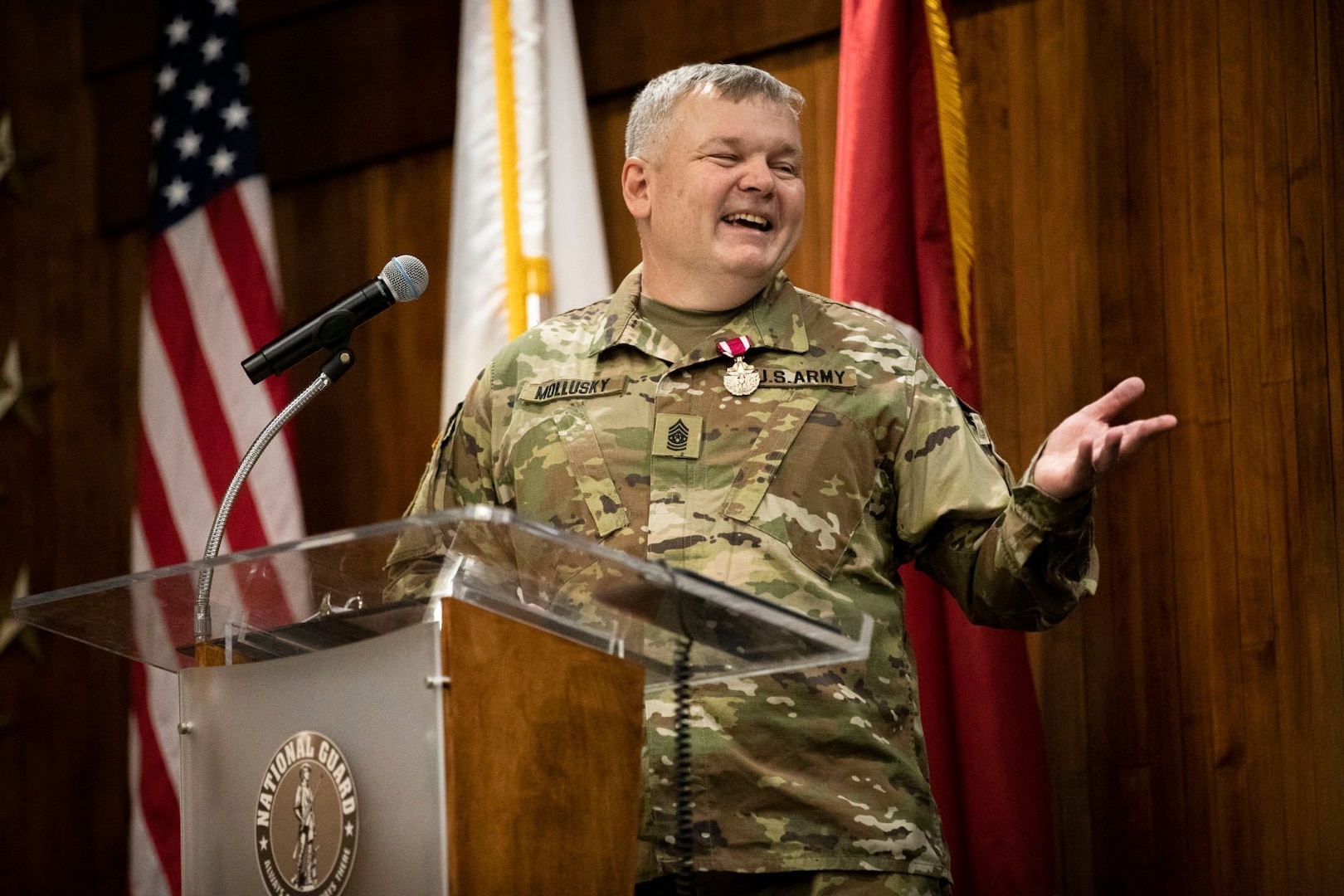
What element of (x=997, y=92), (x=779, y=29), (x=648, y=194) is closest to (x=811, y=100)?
(x=779, y=29)

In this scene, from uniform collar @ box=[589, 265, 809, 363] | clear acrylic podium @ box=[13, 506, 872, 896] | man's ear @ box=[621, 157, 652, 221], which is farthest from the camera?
man's ear @ box=[621, 157, 652, 221]

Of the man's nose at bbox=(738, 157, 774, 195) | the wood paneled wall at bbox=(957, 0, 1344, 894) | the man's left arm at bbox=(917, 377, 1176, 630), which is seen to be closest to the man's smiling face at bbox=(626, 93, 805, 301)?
the man's nose at bbox=(738, 157, 774, 195)

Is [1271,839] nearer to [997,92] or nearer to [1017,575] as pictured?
[1017,575]

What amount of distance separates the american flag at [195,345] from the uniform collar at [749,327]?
138 centimetres

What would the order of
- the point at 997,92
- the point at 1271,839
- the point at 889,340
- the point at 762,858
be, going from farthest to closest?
the point at 997,92 → the point at 1271,839 → the point at 889,340 → the point at 762,858

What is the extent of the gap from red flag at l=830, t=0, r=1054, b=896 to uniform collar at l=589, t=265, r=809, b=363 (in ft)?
1.72

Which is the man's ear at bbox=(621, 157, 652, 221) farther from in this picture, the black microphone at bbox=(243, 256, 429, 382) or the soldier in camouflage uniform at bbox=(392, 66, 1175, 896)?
the black microphone at bbox=(243, 256, 429, 382)

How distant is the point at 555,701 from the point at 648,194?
3.25 feet

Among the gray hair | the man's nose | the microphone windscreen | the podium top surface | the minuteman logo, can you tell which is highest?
the gray hair

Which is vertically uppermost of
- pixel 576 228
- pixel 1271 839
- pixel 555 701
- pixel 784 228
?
pixel 576 228

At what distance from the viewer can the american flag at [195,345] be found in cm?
338

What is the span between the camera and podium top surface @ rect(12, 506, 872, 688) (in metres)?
1.39

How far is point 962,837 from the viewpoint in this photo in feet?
8.47

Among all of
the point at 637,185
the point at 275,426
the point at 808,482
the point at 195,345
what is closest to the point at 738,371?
the point at 808,482
